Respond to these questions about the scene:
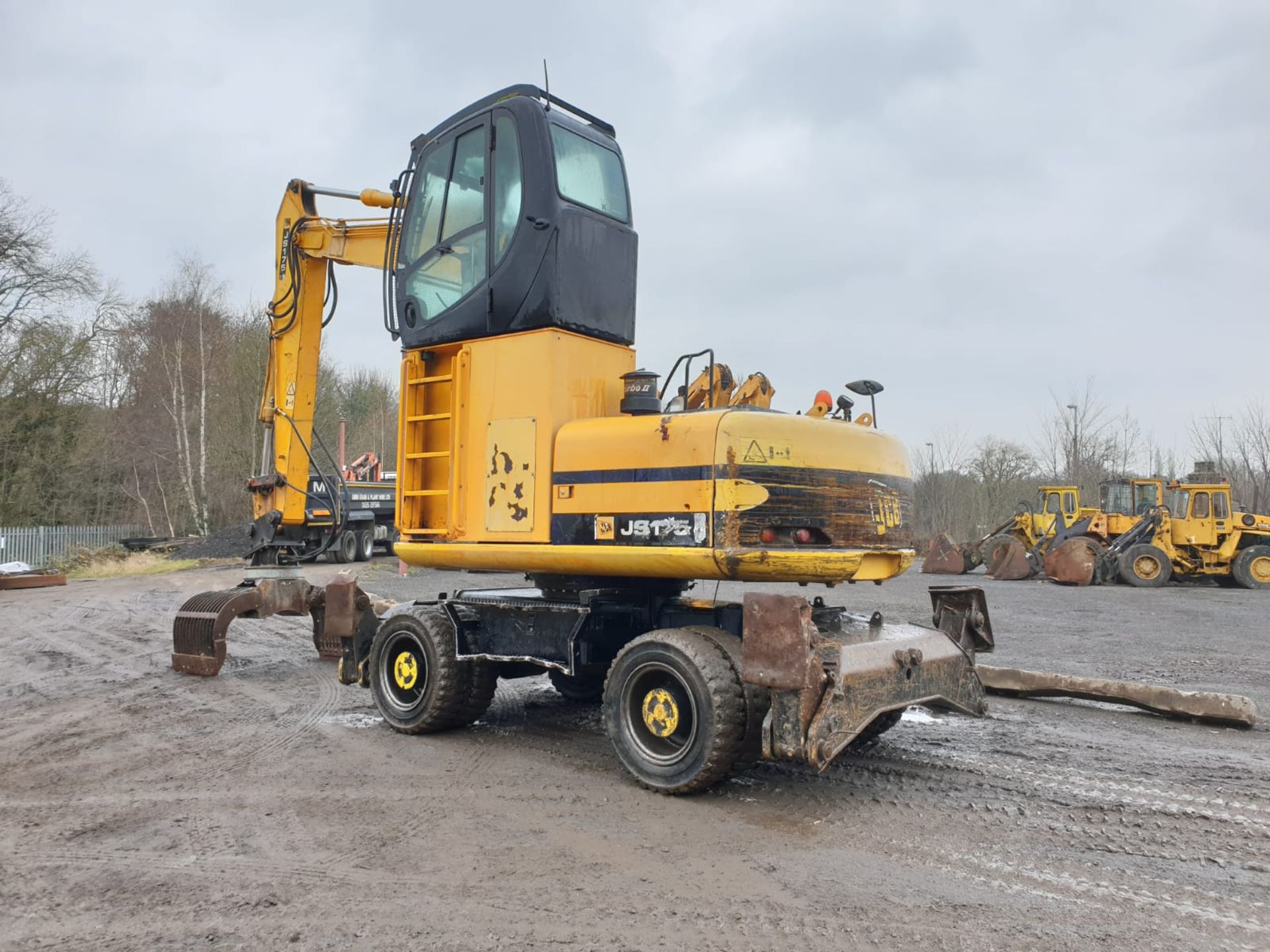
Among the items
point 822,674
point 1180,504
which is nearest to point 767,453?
point 822,674

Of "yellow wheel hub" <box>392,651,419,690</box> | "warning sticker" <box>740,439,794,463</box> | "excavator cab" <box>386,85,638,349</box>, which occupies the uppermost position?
"excavator cab" <box>386,85,638,349</box>

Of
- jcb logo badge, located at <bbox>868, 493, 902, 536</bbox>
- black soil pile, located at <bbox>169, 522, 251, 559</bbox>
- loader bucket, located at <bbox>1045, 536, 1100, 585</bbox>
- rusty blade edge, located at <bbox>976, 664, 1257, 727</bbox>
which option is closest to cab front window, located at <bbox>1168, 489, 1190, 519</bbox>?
loader bucket, located at <bbox>1045, 536, 1100, 585</bbox>

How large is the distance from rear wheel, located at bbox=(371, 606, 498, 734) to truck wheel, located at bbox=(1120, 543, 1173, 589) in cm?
1908

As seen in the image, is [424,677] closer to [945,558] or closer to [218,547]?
[945,558]

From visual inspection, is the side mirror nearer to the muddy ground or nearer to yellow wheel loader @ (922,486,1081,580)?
the muddy ground

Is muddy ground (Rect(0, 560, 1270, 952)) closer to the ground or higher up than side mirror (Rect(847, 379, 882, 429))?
closer to the ground

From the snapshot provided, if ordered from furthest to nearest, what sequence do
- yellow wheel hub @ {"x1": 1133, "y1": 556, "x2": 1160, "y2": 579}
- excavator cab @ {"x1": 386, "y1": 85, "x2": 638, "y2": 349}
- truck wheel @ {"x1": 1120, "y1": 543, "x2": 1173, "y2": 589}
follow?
→ 1. yellow wheel hub @ {"x1": 1133, "y1": 556, "x2": 1160, "y2": 579}
2. truck wheel @ {"x1": 1120, "y1": 543, "x2": 1173, "y2": 589}
3. excavator cab @ {"x1": 386, "y1": 85, "x2": 638, "y2": 349}

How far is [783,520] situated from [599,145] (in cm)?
299

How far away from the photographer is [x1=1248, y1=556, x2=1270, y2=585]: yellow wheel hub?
20578mm

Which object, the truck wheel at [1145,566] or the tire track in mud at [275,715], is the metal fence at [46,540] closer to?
the tire track in mud at [275,715]

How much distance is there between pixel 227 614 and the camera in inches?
345

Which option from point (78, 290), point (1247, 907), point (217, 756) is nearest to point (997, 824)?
point (1247, 907)

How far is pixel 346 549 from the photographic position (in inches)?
1009

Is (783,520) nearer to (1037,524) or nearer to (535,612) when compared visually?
(535,612)
